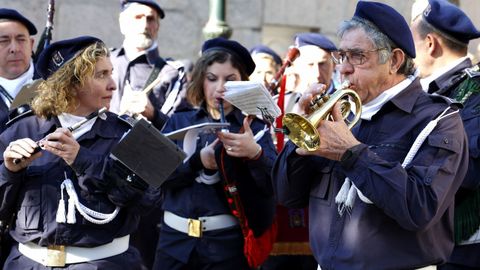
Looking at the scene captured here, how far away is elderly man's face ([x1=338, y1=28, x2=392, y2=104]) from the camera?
14.3ft

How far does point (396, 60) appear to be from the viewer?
4.42 metres

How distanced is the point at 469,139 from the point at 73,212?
213 cm

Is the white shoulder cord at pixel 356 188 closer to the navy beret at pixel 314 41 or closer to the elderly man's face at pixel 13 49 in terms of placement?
the elderly man's face at pixel 13 49


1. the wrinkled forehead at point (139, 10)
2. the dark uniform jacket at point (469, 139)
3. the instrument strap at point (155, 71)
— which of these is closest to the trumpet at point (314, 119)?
the dark uniform jacket at point (469, 139)

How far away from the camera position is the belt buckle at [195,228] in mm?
5872

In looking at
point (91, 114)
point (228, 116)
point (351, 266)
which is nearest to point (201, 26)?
point (228, 116)

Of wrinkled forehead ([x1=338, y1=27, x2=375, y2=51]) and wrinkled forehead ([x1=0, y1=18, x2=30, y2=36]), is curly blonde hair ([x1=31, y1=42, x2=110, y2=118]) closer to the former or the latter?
wrinkled forehead ([x1=338, y1=27, x2=375, y2=51])

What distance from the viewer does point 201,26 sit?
11.2 metres

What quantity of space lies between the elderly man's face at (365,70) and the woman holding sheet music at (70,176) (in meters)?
1.27

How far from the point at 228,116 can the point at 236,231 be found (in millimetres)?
754

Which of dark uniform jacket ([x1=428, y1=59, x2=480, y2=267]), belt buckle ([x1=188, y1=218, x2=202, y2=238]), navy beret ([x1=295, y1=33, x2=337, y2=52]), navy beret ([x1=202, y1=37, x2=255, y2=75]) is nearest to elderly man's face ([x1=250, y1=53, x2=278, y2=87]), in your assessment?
navy beret ([x1=295, y1=33, x2=337, y2=52])

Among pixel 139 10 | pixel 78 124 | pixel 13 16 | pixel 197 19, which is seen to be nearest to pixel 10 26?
pixel 13 16

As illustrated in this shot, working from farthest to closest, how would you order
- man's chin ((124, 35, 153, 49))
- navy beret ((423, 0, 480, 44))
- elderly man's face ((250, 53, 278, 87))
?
elderly man's face ((250, 53, 278, 87)) < man's chin ((124, 35, 153, 49)) < navy beret ((423, 0, 480, 44))

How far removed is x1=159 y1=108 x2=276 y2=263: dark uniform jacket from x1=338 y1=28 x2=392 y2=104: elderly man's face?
1.51 metres
